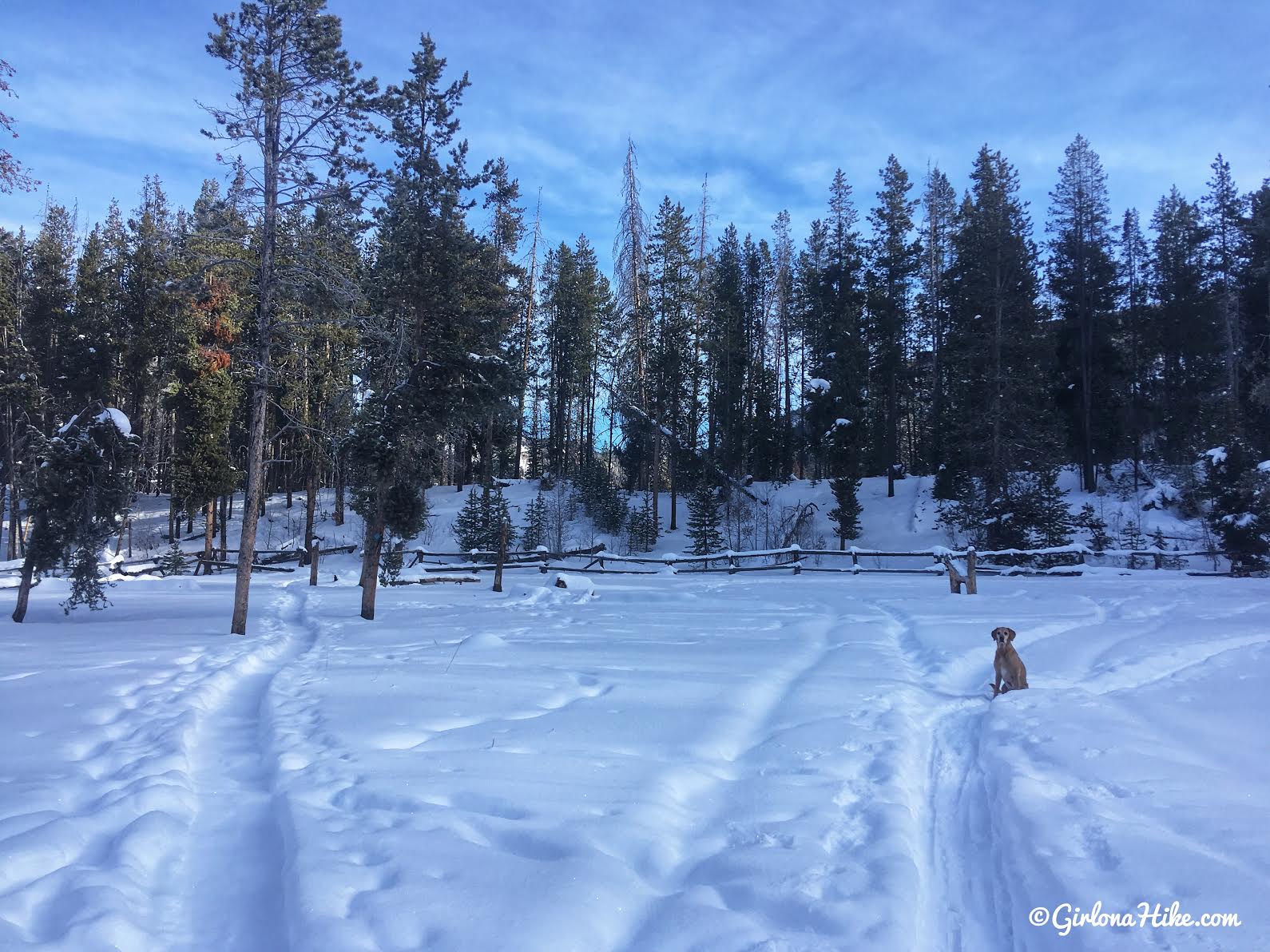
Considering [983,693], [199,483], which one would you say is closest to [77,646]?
[983,693]

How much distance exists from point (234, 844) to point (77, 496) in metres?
12.6

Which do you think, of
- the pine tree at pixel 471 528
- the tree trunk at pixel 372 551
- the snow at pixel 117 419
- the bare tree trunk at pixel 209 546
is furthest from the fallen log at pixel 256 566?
the tree trunk at pixel 372 551

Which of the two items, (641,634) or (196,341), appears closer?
(641,634)

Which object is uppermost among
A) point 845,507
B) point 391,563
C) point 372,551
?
point 845,507

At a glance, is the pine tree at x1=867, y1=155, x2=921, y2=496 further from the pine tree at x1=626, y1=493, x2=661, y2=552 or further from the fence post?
the fence post

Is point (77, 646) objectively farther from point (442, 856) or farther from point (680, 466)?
point (680, 466)

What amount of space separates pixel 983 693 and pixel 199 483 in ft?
98.8

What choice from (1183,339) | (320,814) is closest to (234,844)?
(320,814)

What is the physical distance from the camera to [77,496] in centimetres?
1346

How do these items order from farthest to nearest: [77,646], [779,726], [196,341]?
[196,341] < [77,646] < [779,726]

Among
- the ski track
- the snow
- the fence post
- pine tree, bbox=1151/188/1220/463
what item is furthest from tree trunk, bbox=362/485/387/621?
pine tree, bbox=1151/188/1220/463

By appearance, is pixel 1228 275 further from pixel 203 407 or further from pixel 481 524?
pixel 203 407

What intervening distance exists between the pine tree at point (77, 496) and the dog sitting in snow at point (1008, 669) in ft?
50.4

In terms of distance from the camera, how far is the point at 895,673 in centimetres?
813
